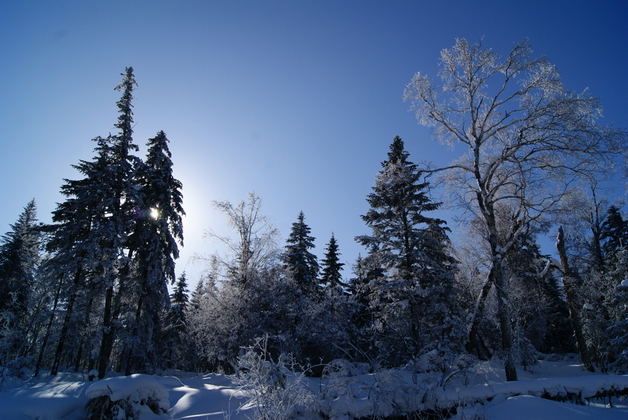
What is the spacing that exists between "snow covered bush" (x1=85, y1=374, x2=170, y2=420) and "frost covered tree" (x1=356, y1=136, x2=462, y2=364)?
9040mm

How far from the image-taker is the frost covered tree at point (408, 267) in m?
14.4

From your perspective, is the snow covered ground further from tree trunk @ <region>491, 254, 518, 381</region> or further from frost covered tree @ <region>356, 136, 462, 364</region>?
frost covered tree @ <region>356, 136, 462, 364</region>

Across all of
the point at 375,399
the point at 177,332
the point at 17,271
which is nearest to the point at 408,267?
the point at 375,399

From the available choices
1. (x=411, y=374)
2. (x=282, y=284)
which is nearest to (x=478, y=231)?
(x=411, y=374)

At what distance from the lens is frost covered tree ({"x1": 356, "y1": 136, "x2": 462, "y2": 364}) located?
14352 millimetres

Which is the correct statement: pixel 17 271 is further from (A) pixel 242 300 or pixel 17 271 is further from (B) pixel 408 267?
(B) pixel 408 267

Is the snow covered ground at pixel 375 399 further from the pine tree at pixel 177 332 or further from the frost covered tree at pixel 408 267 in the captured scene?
the pine tree at pixel 177 332

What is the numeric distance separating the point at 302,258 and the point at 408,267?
965 cm

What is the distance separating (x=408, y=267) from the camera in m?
15.8

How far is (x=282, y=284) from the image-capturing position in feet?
57.5

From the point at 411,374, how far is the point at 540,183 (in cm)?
848

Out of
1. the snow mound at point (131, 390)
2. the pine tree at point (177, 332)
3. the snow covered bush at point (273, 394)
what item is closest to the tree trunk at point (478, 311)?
the snow covered bush at point (273, 394)

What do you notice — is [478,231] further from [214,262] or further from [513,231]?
[214,262]

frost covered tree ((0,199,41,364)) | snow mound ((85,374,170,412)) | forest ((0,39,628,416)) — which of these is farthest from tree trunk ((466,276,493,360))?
frost covered tree ((0,199,41,364))
